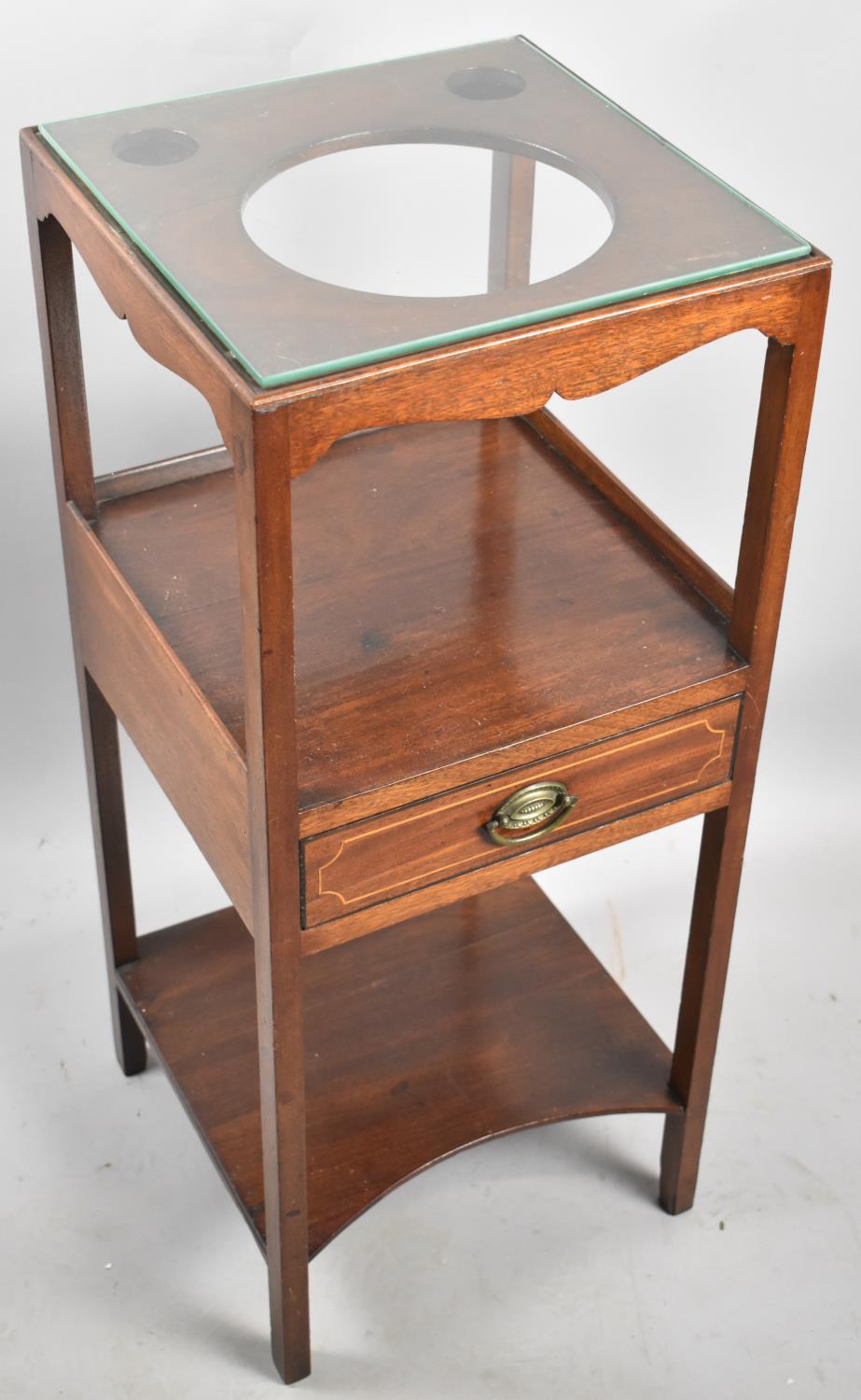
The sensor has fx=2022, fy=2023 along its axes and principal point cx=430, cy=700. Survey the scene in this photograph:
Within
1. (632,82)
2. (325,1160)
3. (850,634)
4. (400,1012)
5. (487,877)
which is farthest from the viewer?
(850,634)

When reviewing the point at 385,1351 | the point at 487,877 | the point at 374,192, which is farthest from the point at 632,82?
the point at 385,1351

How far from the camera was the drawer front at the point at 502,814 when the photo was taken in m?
1.58

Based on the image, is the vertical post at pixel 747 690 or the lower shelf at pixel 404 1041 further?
the lower shelf at pixel 404 1041

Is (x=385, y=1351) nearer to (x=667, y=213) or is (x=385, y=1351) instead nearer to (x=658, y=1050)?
(x=658, y=1050)

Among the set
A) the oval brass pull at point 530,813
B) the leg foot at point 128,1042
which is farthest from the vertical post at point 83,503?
the oval brass pull at point 530,813

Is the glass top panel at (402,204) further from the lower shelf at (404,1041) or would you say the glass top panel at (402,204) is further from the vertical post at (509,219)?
the lower shelf at (404,1041)

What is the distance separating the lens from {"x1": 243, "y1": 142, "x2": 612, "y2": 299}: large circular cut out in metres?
1.59

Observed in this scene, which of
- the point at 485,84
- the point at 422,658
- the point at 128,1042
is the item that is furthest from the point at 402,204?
the point at 128,1042

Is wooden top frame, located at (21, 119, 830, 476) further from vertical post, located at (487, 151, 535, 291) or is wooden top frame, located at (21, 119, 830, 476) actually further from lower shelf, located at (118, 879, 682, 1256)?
lower shelf, located at (118, 879, 682, 1256)

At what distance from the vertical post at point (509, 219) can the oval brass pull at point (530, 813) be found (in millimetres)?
473

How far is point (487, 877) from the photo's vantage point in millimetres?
1668

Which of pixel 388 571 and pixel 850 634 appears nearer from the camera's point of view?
pixel 388 571

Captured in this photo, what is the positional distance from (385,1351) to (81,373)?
3.21 ft

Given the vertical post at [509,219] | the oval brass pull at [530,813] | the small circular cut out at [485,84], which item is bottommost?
the oval brass pull at [530,813]
